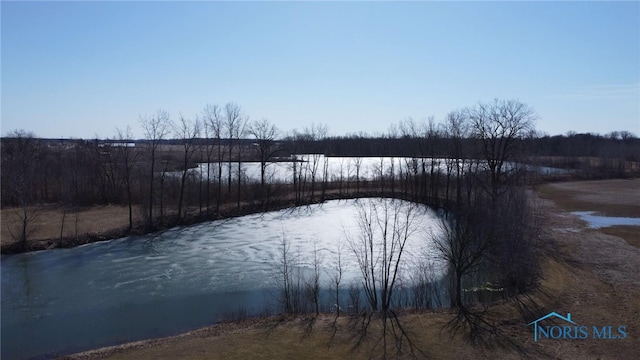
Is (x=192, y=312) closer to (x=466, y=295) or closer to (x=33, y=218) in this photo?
(x=466, y=295)

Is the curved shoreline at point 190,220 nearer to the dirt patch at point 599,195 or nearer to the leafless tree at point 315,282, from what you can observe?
the leafless tree at point 315,282

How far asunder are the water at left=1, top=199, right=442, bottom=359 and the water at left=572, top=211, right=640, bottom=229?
13.5 metres

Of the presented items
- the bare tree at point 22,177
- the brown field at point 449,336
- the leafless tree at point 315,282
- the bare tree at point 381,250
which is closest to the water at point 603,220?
the bare tree at point 381,250

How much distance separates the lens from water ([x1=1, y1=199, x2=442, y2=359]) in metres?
16.3

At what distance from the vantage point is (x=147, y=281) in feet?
72.3

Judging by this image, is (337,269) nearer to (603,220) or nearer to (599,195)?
(603,220)

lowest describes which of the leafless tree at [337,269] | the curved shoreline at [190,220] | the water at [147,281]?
the water at [147,281]

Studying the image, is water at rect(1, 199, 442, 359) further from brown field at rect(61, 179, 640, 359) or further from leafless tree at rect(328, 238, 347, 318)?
brown field at rect(61, 179, 640, 359)

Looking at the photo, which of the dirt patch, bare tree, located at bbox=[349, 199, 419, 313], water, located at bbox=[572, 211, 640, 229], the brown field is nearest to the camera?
the brown field

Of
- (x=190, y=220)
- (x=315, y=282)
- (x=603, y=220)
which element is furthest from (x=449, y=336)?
(x=603, y=220)

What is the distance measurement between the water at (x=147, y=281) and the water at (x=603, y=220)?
13526 millimetres

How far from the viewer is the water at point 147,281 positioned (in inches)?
643

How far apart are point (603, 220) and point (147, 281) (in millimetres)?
36387

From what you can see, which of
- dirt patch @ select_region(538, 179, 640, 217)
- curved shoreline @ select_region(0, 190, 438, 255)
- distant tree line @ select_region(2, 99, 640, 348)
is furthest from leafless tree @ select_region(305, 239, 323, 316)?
dirt patch @ select_region(538, 179, 640, 217)
